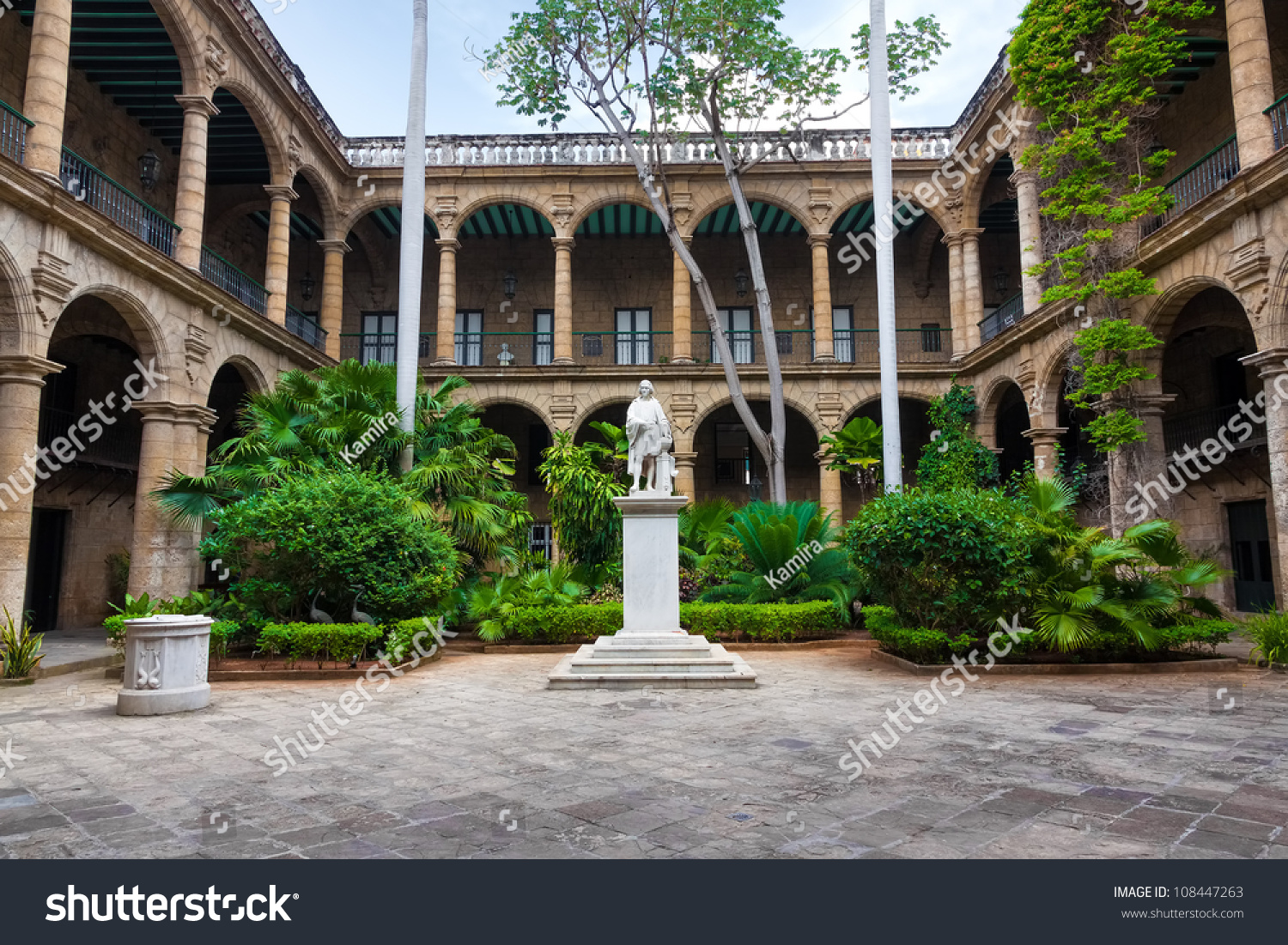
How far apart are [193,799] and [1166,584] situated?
9.18m

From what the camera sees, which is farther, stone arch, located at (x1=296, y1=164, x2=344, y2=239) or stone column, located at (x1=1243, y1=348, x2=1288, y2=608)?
stone arch, located at (x1=296, y1=164, x2=344, y2=239)

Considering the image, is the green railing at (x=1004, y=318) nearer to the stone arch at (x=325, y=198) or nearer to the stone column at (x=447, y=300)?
the stone column at (x=447, y=300)

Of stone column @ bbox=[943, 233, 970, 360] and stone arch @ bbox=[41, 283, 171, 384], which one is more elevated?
stone column @ bbox=[943, 233, 970, 360]

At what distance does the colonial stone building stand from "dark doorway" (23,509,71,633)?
0.05m

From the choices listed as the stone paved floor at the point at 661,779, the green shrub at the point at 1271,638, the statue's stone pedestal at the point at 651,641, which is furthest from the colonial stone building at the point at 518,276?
the statue's stone pedestal at the point at 651,641

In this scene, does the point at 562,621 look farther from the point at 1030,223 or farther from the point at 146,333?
the point at 1030,223

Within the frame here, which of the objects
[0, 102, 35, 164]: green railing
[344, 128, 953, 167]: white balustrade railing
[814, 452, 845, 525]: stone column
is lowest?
[814, 452, 845, 525]: stone column

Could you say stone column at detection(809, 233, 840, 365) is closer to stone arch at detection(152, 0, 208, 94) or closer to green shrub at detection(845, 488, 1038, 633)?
green shrub at detection(845, 488, 1038, 633)

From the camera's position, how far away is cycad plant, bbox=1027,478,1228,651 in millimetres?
8211

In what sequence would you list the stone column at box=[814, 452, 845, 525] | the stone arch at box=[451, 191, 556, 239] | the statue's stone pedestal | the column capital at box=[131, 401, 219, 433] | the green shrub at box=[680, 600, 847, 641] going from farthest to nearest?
1. the stone arch at box=[451, 191, 556, 239]
2. the stone column at box=[814, 452, 845, 525]
3. the column capital at box=[131, 401, 219, 433]
4. the green shrub at box=[680, 600, 847, 641]
5. the statue's stone pedestal

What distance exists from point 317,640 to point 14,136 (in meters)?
7.81

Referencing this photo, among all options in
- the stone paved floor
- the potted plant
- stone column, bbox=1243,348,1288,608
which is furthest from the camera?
stone column, bbox=1243,348,1288,608

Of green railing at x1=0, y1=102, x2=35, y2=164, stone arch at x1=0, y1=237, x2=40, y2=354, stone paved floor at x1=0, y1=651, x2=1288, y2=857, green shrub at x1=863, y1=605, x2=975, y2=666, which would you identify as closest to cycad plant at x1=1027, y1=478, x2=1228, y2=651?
green shrub at x1=863, y1=605, x2=975, y2=666

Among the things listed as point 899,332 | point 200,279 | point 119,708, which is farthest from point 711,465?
point 119,708
